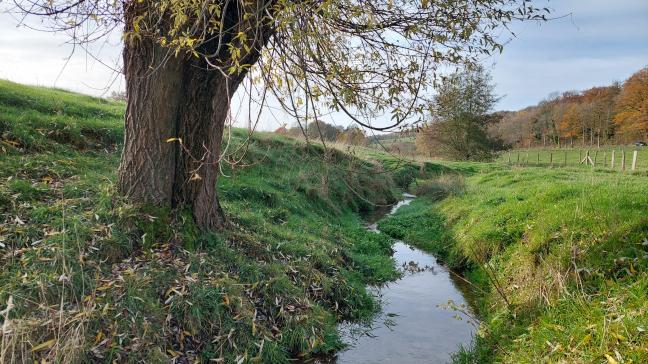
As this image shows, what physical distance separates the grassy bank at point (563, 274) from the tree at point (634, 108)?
45.2 m

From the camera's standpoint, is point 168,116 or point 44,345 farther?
point 168,116

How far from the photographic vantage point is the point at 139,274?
5.88 metres

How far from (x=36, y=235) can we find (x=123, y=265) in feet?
3.74

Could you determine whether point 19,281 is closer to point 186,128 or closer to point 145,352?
point 145,352

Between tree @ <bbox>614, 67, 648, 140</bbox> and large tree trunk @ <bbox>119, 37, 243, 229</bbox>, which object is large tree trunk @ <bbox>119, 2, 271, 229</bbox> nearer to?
large tree trunk @ <bbox>119, 37, 243, 229</bbox>

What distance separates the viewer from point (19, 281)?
513 cm

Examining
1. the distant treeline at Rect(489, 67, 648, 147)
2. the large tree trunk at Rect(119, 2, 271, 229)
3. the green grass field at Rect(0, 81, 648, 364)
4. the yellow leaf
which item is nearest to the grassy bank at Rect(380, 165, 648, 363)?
the green grass field at Rect(0, 81, 648, 364)

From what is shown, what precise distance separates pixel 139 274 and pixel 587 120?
62485 millimetres

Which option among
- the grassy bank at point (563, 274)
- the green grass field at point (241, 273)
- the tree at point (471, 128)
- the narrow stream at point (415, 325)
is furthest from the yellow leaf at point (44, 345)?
the tree at point (471, 128)

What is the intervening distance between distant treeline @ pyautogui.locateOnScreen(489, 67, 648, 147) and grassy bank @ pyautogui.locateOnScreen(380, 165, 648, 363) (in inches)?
1356

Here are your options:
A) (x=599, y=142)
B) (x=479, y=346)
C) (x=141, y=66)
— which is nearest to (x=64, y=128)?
(x=141, y=66)

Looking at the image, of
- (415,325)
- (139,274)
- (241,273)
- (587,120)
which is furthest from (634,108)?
(139,274)

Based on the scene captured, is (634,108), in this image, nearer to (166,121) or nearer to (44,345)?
(166,121)

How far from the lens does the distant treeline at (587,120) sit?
4856 cm
